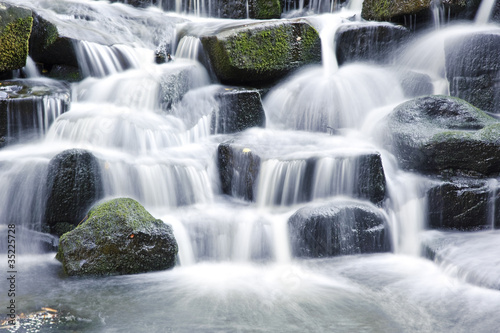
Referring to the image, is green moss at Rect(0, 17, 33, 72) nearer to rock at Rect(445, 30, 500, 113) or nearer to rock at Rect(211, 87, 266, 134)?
rock at Rect(211, 87, 266, 134)

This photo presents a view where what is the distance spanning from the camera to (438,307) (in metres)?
3.77

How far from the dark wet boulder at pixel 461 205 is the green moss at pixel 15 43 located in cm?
646

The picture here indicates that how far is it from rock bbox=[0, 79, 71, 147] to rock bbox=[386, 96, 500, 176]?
16.1 ft

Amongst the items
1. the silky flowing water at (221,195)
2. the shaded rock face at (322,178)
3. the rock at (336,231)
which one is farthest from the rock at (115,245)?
the shaded rock face at (322,178)

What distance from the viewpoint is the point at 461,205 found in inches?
215

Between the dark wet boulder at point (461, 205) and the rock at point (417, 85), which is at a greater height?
the rock at point (417, 85)

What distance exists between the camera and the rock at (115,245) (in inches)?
171

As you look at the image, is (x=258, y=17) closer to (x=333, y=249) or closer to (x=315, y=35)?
(x=315, y=35)

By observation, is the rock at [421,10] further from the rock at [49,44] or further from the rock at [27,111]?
the rock at [27,111]

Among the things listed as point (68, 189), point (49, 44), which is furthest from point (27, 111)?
point (68, 189)

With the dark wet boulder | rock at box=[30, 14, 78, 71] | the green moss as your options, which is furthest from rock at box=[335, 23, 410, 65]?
the green moss

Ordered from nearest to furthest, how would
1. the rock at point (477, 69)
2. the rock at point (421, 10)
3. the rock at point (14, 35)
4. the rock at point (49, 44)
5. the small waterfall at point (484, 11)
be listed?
the rock at point (14, 35) → the rock at point (477, 69) → the rock at point (49, 44) → the rock at point (421, 10) → the small waterfall at point (484, 11)

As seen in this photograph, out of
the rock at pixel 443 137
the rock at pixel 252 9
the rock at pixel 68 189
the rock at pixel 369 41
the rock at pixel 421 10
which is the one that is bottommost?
the rock at pixel 68 189

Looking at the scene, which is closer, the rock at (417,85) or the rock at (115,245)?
the rock at (115,245)
